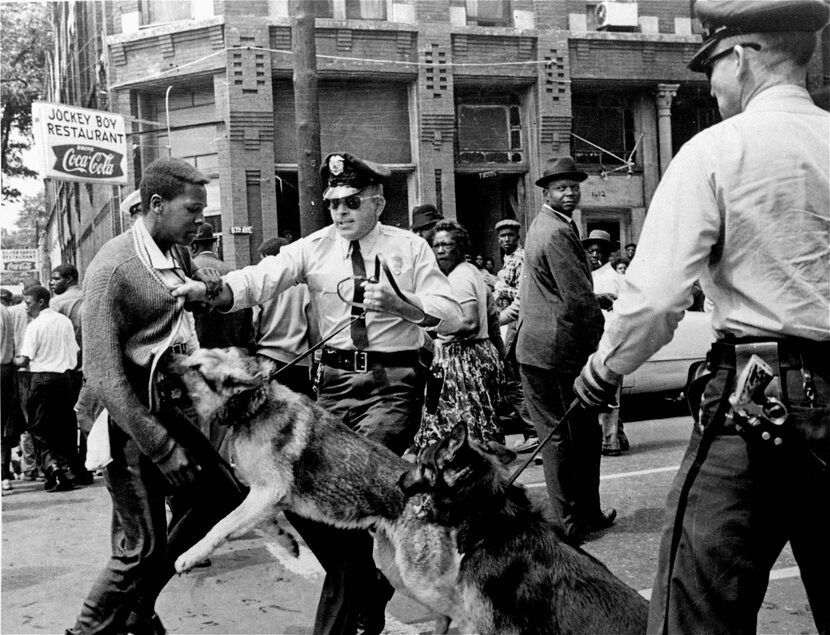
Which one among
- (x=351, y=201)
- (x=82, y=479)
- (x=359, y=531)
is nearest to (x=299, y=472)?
(x=359, y=531)

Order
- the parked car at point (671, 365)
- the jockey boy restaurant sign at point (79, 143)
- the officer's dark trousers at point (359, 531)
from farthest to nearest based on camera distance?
the jockey boy restaurant sign at point (79, 143)
the parked car at point (671, 365)
the officer's dark trousers at point (359, 531)

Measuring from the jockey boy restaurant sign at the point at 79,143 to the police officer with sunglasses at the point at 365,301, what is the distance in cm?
911

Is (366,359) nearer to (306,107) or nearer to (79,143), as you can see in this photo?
(306,107)

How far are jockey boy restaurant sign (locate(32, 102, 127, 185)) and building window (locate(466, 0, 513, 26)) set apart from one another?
801cm

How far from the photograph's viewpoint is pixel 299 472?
3539 mm

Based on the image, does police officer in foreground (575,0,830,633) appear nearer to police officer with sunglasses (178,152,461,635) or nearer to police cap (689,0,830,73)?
police cap (689,0,830,73)

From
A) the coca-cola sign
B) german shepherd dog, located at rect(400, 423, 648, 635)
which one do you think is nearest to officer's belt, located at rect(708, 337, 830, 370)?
german shepherd dog, located at rect(400, 423, 648, 635)

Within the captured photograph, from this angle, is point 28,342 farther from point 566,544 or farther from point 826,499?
point 826,499

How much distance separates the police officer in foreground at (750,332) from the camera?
7.27 ft

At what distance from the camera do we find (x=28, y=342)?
8805 mm

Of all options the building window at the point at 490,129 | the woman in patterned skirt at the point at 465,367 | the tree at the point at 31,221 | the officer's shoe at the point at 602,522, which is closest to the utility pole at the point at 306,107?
the woman in patterned skirt at the point at 465,367

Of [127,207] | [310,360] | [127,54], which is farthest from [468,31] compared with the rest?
[127,207]

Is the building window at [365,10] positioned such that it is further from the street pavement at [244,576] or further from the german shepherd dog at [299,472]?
the german shepherd dog at [299,472]

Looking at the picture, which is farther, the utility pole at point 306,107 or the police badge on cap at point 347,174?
the utility pole at point 306,107
